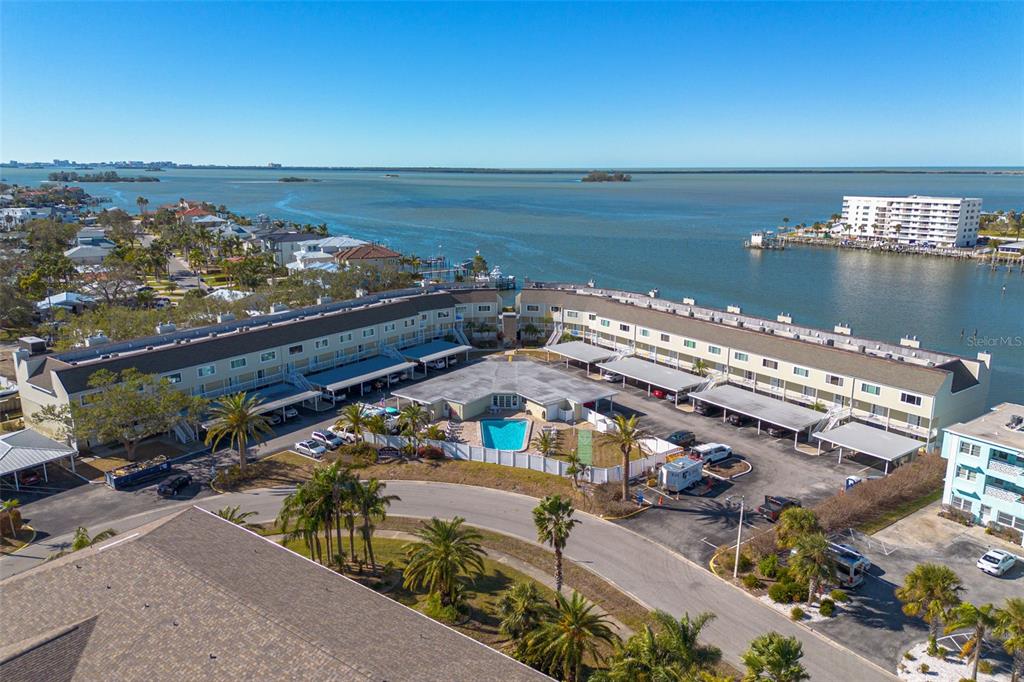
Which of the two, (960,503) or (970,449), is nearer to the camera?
(970,449)

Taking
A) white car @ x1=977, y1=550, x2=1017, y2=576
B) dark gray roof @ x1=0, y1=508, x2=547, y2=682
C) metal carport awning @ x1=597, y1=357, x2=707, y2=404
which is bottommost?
white car @ x1=977, y1=550, x2=1017, y2=576

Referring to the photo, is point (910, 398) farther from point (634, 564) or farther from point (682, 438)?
point (634, 564)

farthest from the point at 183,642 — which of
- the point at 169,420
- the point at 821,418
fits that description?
the point at 821,418

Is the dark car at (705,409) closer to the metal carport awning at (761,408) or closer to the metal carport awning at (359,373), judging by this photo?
the metal carport awning at (761,408)

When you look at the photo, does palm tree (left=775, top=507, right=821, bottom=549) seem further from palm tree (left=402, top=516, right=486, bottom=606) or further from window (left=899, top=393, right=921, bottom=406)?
window (left=899, top=393, right=921, bottom=406)

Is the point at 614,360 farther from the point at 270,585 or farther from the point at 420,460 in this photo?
the point at 270,585

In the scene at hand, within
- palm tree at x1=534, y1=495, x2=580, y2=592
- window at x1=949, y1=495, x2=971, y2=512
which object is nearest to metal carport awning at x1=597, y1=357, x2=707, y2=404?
window at x1=949, y1=495, x2=971, y2=512

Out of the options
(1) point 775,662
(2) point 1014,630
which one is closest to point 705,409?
(2) point 1014,630
